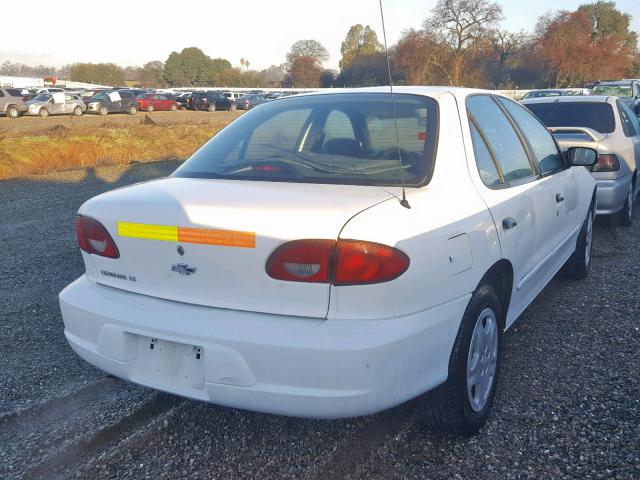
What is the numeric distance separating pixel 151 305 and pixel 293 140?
1.18 meters

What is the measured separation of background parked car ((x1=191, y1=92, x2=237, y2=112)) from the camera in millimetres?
43156

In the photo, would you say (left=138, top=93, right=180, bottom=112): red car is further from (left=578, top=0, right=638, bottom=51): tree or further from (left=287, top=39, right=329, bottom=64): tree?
(left=578, top=0, right=638, bottom=51): tree

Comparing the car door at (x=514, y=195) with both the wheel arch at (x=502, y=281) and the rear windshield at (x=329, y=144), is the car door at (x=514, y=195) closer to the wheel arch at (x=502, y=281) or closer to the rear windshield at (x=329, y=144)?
the wheel arch at (x=502, y=281)

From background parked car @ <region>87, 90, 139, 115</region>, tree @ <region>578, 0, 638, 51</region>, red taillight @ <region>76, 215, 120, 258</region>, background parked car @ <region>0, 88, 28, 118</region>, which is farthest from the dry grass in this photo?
tree @ <region>578, 0, 638, 51</region>

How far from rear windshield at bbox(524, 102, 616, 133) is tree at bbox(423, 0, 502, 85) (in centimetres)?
1723

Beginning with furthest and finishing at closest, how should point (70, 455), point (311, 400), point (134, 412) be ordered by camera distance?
point (134, 412) → point (70, 455) → point (311, 400)

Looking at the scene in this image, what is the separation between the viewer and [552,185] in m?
3.80

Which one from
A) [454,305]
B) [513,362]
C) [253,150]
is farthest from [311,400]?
[513,362]

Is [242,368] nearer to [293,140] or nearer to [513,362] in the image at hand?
[293,140]

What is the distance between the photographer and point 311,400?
2162mm

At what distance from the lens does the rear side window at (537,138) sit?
3807mm

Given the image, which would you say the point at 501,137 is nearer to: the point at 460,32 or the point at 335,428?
the point at 335,428

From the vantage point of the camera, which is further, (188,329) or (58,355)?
(58,355)

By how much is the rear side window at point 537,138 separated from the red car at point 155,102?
39.8m
